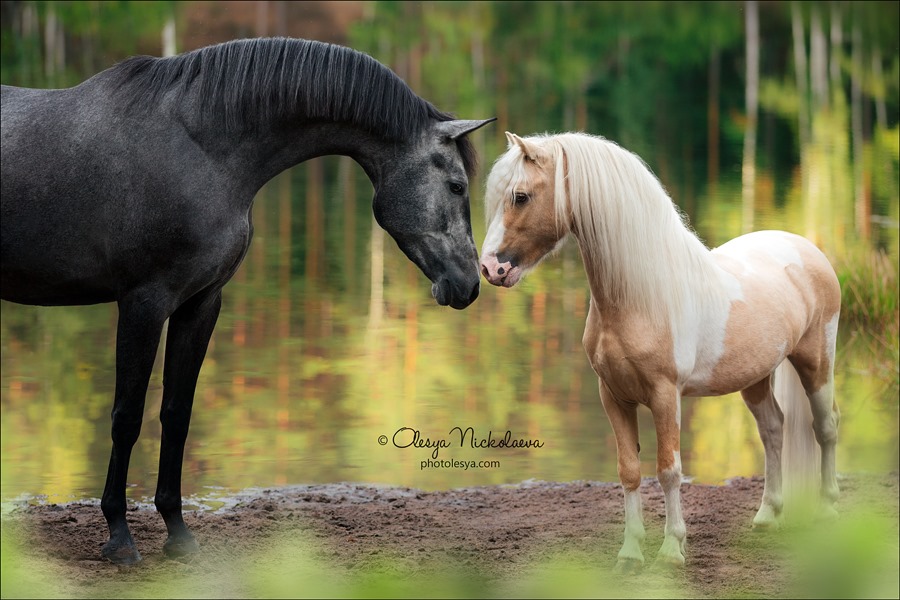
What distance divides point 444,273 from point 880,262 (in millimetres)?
5622

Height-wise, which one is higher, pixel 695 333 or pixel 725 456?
pixel 695 333

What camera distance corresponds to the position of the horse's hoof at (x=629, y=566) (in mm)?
4402

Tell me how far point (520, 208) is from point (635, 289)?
54 cm

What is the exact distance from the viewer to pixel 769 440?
523 cm

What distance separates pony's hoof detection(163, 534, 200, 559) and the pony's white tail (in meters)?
2.68

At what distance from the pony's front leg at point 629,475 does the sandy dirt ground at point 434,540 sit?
0.09m

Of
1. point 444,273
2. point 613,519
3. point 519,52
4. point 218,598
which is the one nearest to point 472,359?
point 613,519

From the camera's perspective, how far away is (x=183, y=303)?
4609mm

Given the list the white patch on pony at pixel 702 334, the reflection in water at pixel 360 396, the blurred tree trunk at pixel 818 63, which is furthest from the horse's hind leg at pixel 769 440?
the blurred tree trunk at pixel 818 63

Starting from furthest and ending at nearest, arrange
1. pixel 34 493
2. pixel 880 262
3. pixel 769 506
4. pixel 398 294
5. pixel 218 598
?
pixel 398 294 < pixel 880 262 < pixel 34 493 < pixel 769 506 < pixel 218 598

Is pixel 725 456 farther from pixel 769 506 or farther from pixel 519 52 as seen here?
pixel 519 52

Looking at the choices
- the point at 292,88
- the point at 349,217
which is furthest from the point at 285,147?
the point at 349,217

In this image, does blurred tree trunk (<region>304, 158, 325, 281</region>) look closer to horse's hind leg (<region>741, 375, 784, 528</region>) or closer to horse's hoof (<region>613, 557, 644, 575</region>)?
horse's hind leg (<region>741, 375, 784, 528</region>)

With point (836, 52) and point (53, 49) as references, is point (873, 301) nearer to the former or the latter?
point (836, 52)
